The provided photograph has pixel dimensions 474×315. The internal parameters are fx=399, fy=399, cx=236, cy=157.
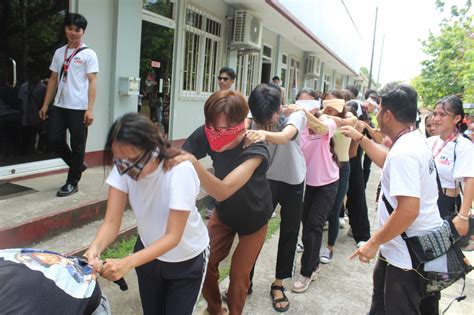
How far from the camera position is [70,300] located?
1.28 meters

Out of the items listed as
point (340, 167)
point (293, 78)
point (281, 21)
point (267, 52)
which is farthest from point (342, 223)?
point (293, 78)

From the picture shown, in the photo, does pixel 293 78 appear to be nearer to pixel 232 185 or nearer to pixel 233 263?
pixel 233 263

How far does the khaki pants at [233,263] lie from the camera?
256 cm

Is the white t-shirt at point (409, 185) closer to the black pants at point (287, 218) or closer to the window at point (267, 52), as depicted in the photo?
the black pants at point (287, 218)

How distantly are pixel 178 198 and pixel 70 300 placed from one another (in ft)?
1.81

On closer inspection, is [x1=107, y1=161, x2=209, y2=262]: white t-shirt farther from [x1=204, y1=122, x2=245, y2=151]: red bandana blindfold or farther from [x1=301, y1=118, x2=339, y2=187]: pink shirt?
[x1=301, y1=118, x2=339, y2=187]: pink shirt

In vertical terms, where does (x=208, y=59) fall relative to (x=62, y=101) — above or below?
above

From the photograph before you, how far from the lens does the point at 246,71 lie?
10797 mm

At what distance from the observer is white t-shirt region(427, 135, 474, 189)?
9.25 feet

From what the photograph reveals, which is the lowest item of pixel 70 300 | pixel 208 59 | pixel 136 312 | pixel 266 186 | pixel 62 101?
pixel 136 312

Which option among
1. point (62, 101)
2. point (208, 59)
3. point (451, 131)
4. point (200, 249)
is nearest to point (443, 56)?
point (208, 59)

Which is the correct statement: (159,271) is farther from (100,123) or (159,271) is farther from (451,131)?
(100,123)

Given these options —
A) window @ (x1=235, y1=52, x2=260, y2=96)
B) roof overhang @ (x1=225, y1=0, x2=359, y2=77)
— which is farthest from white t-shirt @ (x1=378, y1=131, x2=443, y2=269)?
window @ (x1=235, y1=52, x2=260, y2=96)

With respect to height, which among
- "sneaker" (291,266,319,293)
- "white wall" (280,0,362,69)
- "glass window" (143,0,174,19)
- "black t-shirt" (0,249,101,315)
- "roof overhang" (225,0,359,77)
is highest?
"white wall" (280,0,362,69)
